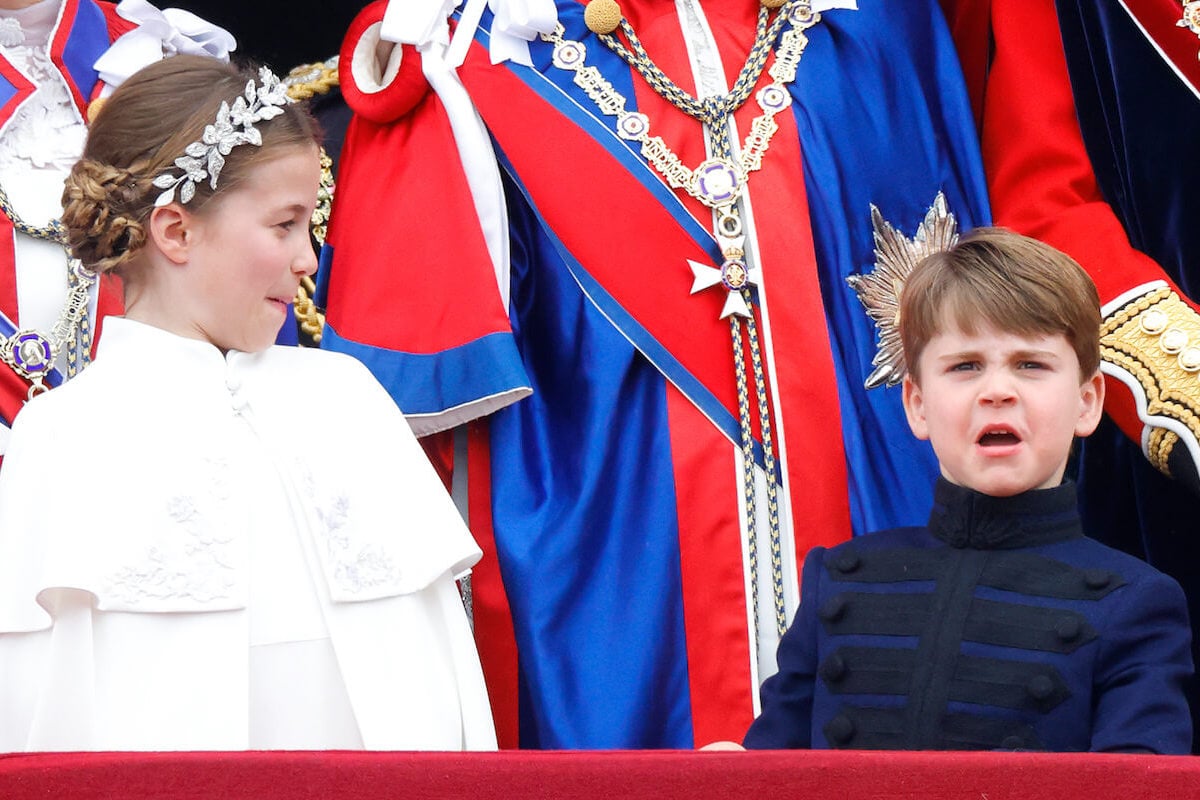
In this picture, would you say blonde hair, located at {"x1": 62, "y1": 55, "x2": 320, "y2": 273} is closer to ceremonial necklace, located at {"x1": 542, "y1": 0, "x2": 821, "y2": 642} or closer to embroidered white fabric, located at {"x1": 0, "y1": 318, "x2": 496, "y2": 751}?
embroidered white fabric, located at {"x1": 0, "y1": 318, "x2": 496, "y2": 751}

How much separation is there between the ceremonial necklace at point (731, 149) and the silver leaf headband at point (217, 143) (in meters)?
0.56

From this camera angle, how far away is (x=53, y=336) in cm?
233

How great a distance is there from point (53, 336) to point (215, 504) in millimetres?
616

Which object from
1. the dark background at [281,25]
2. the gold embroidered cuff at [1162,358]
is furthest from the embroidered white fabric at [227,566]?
the dark background at [281,25]

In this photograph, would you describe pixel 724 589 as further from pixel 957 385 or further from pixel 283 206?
pixel 283 206

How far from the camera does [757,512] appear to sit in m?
2.25

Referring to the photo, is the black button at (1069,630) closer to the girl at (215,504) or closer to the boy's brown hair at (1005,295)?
the boy's brown hair at (1005,295)

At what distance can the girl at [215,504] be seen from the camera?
175 cm

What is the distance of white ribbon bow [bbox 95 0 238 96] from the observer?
97.6 inches

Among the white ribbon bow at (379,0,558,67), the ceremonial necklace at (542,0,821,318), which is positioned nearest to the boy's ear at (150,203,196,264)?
the white ribbon bow at (379,0,558,67)

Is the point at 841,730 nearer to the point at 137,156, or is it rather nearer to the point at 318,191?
the point at 137,156

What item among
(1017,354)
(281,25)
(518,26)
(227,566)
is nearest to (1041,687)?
(1017,354)

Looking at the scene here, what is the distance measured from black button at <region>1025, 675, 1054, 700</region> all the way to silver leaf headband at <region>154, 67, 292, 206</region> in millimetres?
976

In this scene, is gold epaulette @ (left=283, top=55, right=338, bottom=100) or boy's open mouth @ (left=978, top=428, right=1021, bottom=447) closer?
boy's open mouth @ (left=978, top=428, right=1021, bottom=447)
